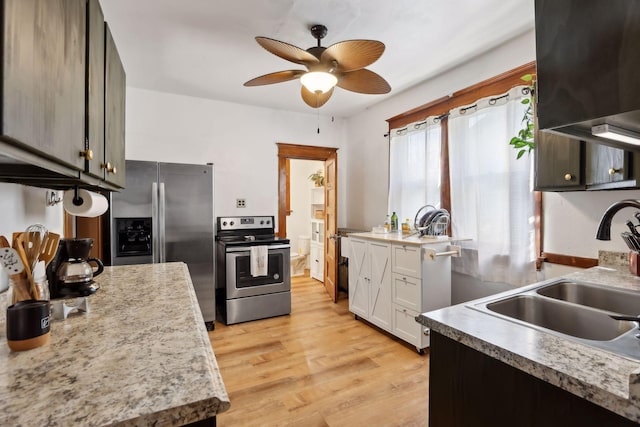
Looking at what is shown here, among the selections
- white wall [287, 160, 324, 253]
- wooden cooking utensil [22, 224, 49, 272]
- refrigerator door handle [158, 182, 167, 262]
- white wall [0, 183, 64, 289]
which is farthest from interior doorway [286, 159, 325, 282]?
wooden cooking utensil [22, 224, 49, 272]

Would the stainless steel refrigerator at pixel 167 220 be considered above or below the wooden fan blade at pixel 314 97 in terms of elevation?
below

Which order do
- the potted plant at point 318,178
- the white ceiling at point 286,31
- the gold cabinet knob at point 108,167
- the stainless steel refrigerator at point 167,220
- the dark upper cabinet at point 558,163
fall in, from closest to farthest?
1. the gold cabinet knob at point 108,167
2. the dark upper cabinet at point 558,163
3. the white ceiling at point 286,31
4. the stainless steel refrigerator at point 167,220
5. the potted plant at point 318,178

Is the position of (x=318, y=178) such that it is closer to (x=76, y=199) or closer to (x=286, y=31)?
(x=286, y=31)

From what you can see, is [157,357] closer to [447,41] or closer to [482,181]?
[482,181]

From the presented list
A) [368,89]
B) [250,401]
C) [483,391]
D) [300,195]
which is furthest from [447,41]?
[300,195]

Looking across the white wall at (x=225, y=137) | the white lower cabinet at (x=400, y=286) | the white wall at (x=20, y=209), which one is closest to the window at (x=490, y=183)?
the white lower cabinet at (x=400, y=286)

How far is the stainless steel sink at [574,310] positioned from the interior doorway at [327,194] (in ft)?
9.70

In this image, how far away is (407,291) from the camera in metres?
2.78

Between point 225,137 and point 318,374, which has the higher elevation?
point 225,137

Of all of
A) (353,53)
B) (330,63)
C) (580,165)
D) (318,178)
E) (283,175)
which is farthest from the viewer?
(318,178)

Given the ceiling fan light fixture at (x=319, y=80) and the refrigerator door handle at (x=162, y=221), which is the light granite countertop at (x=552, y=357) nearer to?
the ceiling fan light fixture at (x=319, y=80)

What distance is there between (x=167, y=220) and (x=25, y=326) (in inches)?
98.4

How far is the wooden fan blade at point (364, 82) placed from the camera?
2.31m

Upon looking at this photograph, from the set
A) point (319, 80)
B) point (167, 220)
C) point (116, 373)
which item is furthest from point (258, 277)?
point (116, 373)
